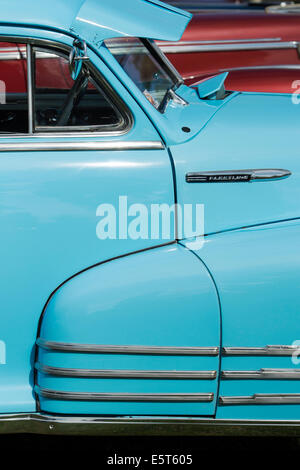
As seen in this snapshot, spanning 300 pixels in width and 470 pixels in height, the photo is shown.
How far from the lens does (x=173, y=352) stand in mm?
2102

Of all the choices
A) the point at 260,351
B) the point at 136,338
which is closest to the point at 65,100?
the point at 136,338

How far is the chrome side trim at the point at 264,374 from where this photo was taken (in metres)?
2.10

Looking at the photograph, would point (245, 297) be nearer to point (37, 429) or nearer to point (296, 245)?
point (296, 245)

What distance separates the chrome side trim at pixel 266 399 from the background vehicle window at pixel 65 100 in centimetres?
100

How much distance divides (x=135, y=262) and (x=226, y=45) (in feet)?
10.7

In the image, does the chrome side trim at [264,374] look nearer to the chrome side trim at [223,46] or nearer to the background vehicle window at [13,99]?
the background vehicle window at [13,99]

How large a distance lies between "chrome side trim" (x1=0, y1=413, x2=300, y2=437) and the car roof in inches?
50.1

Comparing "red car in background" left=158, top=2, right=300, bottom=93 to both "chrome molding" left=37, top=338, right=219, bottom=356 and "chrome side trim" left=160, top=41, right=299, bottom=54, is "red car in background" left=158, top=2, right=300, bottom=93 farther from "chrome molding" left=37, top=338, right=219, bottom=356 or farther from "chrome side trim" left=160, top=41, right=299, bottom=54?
"chrome molding" left=37, top=338, right=219, bottom=356

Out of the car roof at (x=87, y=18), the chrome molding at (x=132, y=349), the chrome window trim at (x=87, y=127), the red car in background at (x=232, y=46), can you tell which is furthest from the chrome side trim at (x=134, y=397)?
the red car in background at (x=232, y=46)

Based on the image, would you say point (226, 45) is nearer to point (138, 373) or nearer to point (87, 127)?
point (87, 127)

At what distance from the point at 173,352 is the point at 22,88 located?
1.20 m

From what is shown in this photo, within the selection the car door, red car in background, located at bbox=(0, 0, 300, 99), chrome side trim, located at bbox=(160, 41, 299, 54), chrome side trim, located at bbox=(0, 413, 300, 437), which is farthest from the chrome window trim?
chrome side trim, located at bbox=(160, 41, 299, 54)

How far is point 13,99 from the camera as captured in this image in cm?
257
